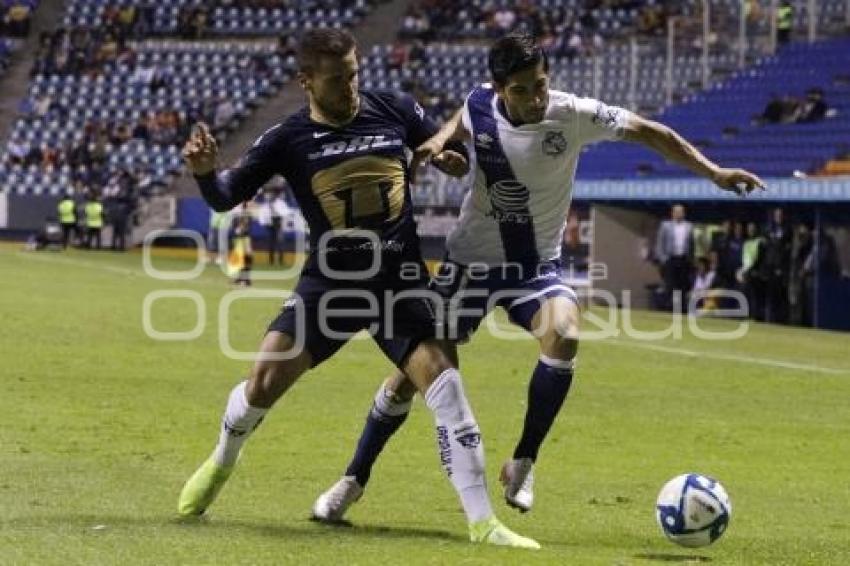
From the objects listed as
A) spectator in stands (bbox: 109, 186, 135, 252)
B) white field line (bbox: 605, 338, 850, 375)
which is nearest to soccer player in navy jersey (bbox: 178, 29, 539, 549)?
white field line (bbox: 605, 338, 850, 375)

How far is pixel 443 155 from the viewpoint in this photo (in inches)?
337

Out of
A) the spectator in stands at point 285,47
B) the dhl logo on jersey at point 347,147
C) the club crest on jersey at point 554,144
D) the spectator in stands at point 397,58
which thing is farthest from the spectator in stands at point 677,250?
the spectator in stands at point 285,47

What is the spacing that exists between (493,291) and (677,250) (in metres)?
22.0

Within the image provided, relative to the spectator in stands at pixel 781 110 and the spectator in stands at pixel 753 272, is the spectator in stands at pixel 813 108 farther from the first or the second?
the spectator in stands at pixel 753 272

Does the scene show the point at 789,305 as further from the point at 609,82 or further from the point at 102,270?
the point at 102,270

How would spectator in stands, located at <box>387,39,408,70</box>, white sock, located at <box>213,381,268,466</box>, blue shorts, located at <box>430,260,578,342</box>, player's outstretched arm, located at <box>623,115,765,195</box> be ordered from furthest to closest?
spectator in stands, located at <box>387,39,408,70</box>
blue shorts, located at <box>430,260,578,342</box>
player's outstretched arm, located at <box>623,115,765,195</box>
white sock, located at <box>213,381,268,466</box>

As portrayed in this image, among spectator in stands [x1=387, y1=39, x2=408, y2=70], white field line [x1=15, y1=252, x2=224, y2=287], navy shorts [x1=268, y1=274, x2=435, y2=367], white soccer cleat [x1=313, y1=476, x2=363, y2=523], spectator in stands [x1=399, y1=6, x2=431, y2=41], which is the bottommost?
white field line [x1=15, y1=252, x2=224, y2=287]

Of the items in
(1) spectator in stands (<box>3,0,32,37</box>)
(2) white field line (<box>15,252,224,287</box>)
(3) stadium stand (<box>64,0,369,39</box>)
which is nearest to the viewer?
(2) white field line (<box>15,252,224,287</box>)

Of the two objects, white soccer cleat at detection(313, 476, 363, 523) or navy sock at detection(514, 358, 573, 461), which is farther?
navy sock at detection(514, 358, 573, 461)

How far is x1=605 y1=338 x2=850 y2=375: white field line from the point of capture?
2091cm

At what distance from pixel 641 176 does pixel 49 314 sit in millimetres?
12091

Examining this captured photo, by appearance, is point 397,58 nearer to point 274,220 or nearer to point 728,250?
point 274,220

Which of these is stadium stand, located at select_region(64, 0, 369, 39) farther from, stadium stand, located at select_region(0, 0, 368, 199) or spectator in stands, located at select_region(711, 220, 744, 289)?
spectator in stands, located at select_region(711, 220, 744, 289)

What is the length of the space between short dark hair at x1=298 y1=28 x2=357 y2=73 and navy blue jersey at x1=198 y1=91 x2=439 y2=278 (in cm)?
32
